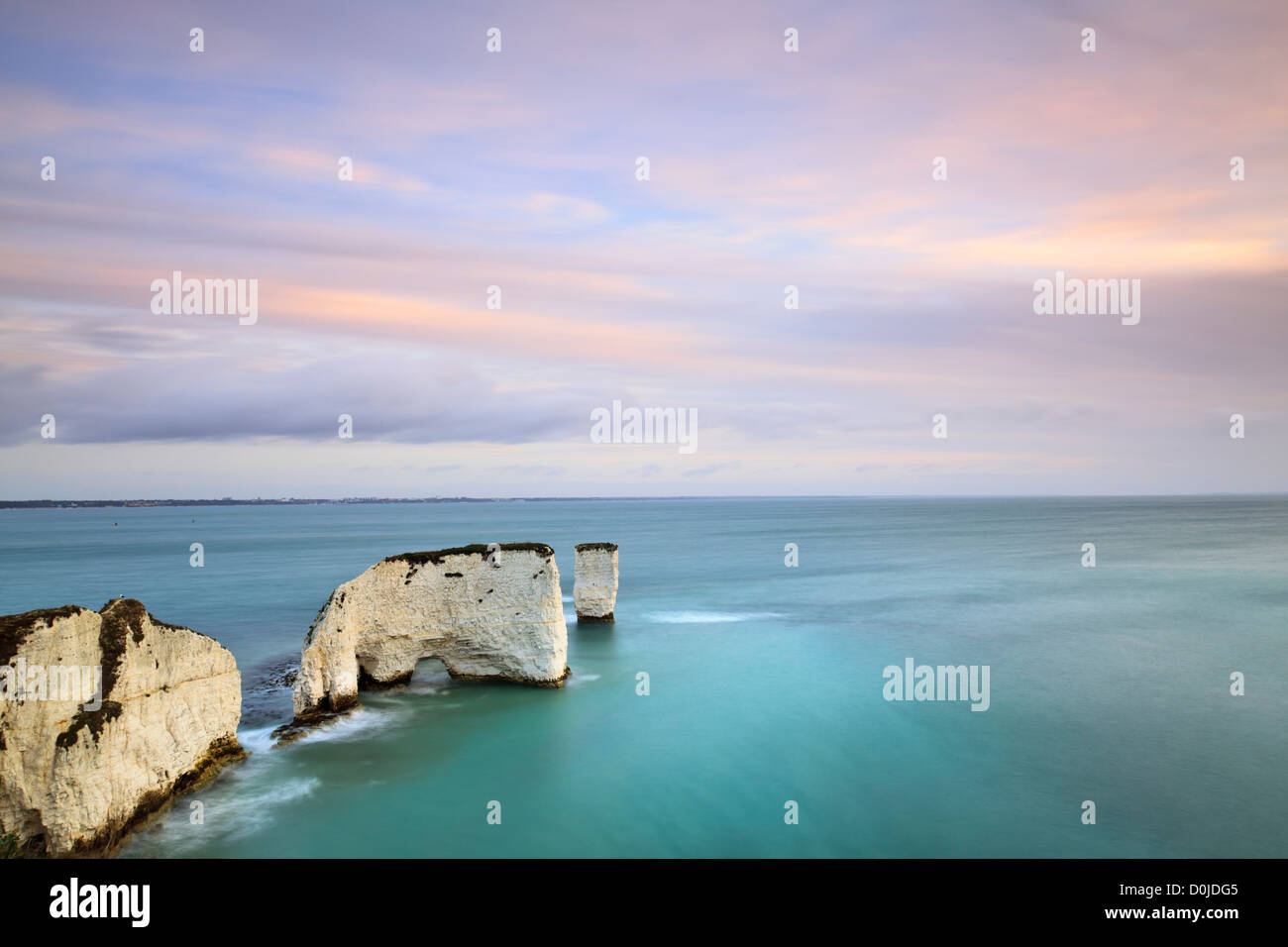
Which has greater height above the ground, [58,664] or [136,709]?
[58,664]

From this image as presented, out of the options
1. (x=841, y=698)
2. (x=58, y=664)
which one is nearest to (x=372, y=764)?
(x=58, y=664)

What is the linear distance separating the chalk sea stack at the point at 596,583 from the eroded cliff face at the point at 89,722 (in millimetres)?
22492

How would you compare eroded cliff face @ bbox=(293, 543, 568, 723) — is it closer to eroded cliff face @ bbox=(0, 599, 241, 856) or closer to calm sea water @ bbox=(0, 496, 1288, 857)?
calm sea water @ bbox=(0, 496, 1288, 857)

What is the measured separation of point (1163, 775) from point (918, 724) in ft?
20.6

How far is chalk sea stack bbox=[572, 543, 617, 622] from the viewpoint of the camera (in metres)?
36.8

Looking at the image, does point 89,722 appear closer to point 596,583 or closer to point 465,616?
point 465,616

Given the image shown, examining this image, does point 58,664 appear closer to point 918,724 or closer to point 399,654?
point 399,654

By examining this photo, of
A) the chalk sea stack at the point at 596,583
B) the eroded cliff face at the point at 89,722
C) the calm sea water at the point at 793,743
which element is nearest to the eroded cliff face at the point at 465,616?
the calm sea water at the point at 793,743

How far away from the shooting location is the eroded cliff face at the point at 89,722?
39.4 ft

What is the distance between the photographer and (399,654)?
78.2ft

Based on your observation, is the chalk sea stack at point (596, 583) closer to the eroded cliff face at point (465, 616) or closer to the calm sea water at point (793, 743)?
the calm sea water at point (793, 743)

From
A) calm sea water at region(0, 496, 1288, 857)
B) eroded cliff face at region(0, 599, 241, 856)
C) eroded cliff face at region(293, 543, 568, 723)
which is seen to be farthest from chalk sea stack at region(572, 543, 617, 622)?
eroded cliff face at region(0, 599, 241, 856)

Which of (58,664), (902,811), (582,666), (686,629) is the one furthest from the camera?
(686,629)
